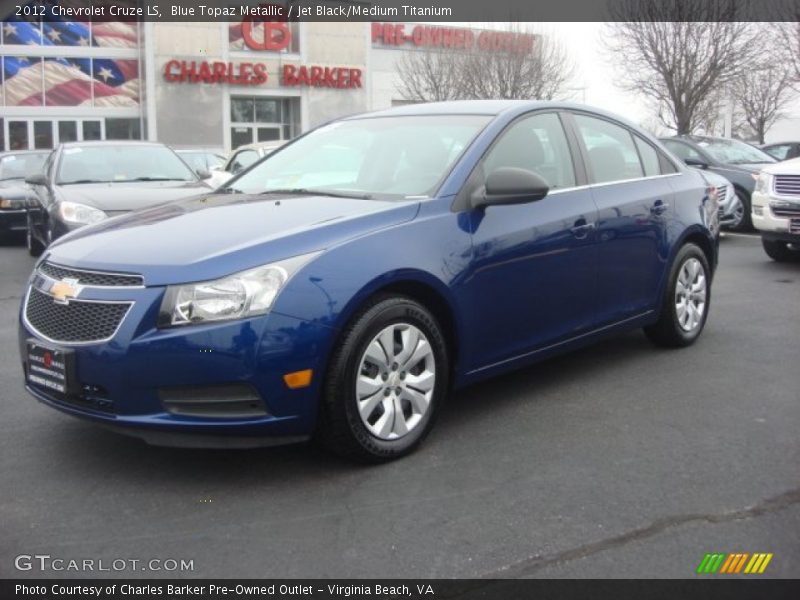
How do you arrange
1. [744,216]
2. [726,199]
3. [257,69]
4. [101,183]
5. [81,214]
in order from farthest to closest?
[257,69], [744,216], [726,199], [101,183], [81,214]

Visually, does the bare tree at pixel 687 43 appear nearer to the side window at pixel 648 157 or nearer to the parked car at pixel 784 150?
the parked car at pixel 784 150

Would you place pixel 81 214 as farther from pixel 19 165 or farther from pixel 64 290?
pixel 19 165

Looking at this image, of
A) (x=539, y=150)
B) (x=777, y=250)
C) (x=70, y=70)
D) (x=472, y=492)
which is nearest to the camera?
(x=472, y=492)

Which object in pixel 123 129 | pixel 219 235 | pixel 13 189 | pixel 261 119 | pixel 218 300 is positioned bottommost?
pixel 218 300

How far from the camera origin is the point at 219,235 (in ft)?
12.1

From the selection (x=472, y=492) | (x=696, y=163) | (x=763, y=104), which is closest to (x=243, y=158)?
(x=696, y=163)

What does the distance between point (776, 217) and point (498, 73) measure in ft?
78.0

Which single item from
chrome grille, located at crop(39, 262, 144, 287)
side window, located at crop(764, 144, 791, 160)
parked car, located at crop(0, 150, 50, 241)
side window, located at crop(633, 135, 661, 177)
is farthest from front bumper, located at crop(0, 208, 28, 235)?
side window, located at crop(764, 144, 791, 160)

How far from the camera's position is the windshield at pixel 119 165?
942 centimetres

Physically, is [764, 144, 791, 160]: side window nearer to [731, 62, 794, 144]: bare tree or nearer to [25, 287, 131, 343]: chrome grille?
[25, 287, 131, 343]: chrome grille

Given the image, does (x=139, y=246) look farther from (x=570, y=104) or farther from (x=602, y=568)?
(x=570, y=104)

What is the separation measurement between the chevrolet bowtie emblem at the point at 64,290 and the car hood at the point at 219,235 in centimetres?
9

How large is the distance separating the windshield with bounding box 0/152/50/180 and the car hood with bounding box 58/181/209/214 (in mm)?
5095

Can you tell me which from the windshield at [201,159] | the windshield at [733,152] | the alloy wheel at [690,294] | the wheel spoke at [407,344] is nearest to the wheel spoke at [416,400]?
the wheel spoke at [407,344]
